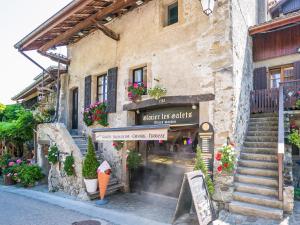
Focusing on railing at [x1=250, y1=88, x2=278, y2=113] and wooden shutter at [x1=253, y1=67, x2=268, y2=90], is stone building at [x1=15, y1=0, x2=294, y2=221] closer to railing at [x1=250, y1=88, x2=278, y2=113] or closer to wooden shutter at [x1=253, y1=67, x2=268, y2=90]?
railing at [x1=250, y1=88, x2=278, y2=113]

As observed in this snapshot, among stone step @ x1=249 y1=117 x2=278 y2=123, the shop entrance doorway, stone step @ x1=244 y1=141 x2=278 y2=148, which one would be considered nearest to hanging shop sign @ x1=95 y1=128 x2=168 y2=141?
the shop entrance doorway

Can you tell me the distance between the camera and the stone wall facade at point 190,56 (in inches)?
259

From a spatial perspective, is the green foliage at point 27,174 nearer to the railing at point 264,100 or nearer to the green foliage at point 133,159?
the green foliage at point 133,159

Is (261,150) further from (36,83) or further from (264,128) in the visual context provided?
(36,83)

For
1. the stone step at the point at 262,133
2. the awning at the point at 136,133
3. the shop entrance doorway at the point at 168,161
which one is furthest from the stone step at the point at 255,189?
the awning at the point at 136,133

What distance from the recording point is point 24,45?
10773 mm

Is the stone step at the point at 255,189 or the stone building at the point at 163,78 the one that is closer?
the stone step at the point at 255,189

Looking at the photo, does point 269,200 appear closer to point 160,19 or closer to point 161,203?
point 161,203

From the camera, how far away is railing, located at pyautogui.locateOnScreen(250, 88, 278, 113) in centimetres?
931

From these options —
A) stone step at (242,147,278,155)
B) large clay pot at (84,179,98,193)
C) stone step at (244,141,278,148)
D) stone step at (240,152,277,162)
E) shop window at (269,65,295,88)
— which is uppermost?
shop window at (269,65,295,88)

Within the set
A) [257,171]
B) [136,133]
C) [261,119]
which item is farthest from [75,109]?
[257,171]

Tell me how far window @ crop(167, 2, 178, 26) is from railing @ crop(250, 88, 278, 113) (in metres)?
4.22

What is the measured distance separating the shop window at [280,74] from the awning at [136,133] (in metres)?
6.86

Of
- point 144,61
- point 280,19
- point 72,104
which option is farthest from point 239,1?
point 72,104
